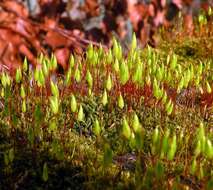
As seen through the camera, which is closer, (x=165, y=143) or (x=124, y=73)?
(x=165, y=143)

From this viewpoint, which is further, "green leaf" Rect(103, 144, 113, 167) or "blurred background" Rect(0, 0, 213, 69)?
"blurred background" Rect(0, 0, 213, 69)

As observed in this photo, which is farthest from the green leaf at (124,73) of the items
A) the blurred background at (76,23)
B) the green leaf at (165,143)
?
the blurred background at (76,23)

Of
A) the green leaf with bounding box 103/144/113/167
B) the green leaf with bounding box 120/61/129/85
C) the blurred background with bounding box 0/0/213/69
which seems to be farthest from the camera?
the blurred background with bounding box 0/0/213/69

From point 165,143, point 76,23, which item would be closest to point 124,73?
point 165,143

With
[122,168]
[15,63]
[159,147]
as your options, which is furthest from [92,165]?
[15,63]

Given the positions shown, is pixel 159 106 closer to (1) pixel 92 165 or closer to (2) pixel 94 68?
(2) pixel 94 68

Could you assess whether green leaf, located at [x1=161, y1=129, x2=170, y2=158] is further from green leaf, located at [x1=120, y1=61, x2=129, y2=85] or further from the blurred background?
the blurred background

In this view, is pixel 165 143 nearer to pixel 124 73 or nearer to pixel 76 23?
pixel 124 73

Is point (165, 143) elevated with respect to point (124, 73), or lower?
lower

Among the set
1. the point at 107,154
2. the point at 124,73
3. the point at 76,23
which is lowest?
the point at 107,154

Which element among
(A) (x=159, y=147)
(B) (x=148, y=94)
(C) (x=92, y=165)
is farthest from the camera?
(B) (x=148, y=94)

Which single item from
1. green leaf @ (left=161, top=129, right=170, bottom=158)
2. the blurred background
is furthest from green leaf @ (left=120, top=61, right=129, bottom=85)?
the blurred background
